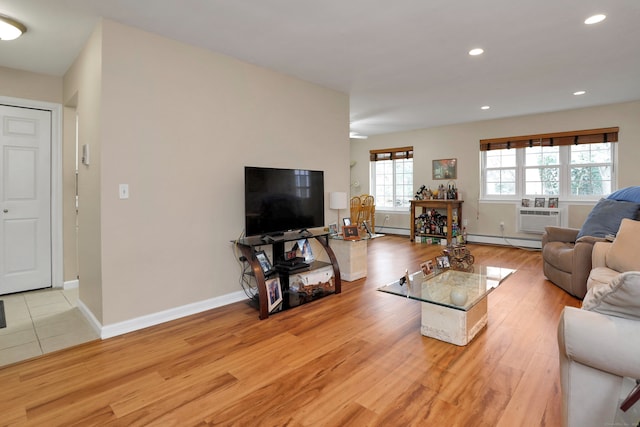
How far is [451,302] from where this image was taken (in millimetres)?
2326

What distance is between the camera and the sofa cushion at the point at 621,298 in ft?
3.95

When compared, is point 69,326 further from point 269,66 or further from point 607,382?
point 607,382

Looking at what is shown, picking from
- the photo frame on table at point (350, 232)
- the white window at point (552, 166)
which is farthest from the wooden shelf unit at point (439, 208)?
the photo frame on table at point (350, 232)

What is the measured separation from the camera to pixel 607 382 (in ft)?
4.16

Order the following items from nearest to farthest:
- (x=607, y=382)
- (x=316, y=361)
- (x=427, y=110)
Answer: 1. (x=607, y=382)
2. (x=316, y=361)
3. (x=427, y=110)

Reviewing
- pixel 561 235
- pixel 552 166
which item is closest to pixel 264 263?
pixel 561 235

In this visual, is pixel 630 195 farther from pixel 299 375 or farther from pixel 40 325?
pixel 40 325

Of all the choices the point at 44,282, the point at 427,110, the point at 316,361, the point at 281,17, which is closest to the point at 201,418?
the point at 316,361

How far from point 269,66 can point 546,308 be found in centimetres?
352

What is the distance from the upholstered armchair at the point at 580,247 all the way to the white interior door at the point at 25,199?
557 centimetres

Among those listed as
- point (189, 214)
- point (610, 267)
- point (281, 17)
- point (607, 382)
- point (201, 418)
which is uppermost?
point (281, 17)

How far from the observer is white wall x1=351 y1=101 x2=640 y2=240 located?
17.0 feet

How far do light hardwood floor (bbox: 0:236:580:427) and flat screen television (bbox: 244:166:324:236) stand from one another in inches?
32.7

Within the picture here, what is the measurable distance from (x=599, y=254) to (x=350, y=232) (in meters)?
2.34
